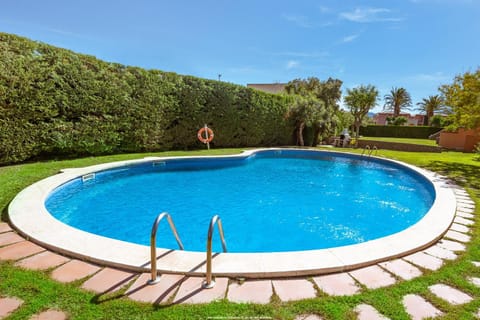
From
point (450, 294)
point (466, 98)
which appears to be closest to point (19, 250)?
point (450, 294)

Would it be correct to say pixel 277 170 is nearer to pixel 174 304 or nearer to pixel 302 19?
pixel 302 19

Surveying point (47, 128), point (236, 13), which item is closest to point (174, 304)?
point (47, 128)

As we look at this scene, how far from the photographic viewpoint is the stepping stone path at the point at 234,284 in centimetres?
192

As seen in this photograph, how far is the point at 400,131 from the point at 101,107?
1443 inches

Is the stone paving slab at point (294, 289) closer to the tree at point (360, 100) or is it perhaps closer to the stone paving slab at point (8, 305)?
the stone paving slab at point (8, 305)

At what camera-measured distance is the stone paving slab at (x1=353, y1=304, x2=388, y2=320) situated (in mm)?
1808

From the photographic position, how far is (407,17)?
9.96 meters

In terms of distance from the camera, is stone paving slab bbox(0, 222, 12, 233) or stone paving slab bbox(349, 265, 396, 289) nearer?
stone paving slab bbox(349, 265, 396, 289)

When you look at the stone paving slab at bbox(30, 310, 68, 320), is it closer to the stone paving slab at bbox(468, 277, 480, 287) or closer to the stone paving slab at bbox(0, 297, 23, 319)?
the stone paving slab at bbox(0, 297, 23, 319)

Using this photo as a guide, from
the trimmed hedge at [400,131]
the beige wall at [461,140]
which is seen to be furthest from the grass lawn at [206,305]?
the trimmed hedge at [400,131]

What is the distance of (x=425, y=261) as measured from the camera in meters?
2.67

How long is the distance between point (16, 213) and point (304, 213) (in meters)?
5.47

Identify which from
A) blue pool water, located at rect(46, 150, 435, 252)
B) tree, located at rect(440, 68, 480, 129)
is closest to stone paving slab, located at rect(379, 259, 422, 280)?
blue pool water, located at rect(46, 150, 435, 252)

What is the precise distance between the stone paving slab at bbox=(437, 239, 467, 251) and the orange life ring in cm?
1121
